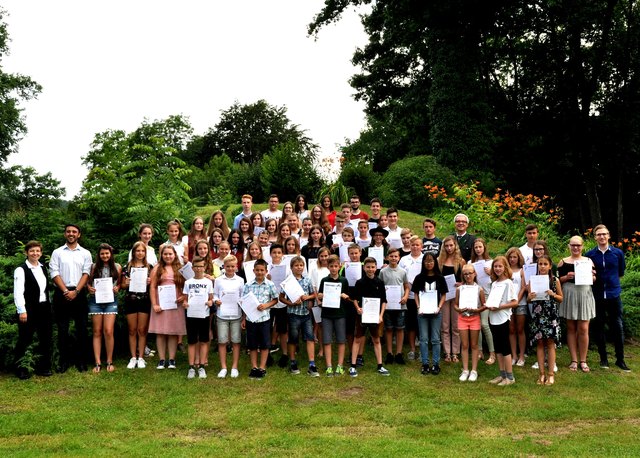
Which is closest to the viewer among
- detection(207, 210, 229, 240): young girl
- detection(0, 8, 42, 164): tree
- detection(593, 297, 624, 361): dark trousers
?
detection(593, 297, 624, 361): dark trousers

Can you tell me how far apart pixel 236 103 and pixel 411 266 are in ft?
197

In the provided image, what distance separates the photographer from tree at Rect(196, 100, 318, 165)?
211 ft

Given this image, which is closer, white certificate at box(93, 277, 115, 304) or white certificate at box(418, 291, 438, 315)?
white certificate at box(418, 291, 438, 315)

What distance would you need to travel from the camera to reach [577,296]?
8.78 meters

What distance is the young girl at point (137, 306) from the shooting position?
876 cm

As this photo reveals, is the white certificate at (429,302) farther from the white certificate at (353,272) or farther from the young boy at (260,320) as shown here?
the young boy at (260,320)

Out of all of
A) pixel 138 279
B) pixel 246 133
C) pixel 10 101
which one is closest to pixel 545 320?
pixel 138 279

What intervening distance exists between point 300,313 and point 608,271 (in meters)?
4.74

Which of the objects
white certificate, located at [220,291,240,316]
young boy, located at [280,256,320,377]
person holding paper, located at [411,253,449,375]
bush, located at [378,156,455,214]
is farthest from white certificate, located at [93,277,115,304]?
bush, located at [378,156,455,214]

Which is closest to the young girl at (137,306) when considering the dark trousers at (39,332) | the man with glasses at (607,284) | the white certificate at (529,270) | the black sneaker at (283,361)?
the dark trousers at (39,332)

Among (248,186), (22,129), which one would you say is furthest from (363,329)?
(22,129)

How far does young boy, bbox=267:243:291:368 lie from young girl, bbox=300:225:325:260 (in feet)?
1.53

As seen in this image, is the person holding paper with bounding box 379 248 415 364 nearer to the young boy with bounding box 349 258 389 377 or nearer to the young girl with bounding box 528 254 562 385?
the young boy with bounding box 349 258 389 377

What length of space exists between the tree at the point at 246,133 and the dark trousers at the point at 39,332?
2199 inches
